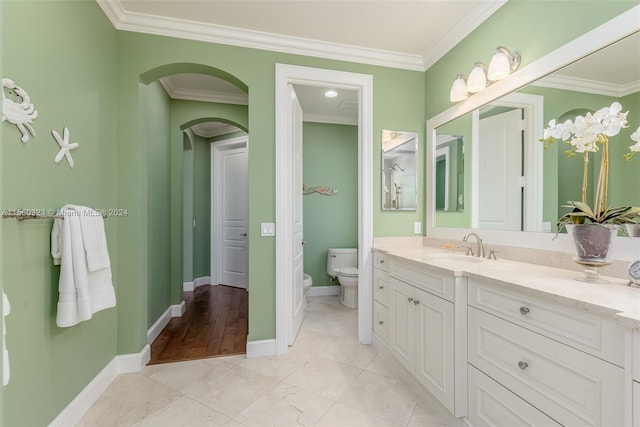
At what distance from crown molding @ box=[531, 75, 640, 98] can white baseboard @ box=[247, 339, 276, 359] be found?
2527mm

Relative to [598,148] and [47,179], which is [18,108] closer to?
[47,179]

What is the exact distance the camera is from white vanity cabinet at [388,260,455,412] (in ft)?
5.49

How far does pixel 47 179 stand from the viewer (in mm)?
1533

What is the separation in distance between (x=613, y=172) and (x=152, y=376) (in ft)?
9.75

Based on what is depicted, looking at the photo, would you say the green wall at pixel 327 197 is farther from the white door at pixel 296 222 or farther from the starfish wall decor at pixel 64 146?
the starfish wall decor at pixel 64 146

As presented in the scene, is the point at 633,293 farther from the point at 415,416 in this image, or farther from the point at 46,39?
the point at 46,39

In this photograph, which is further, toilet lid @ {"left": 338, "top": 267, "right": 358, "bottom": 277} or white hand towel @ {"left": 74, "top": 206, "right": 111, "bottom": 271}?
toilet lid @ {"left": 338, "top": 267, "right": 358, "bottom": 277}

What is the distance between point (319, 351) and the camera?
2541mm

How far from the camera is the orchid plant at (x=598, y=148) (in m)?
1.37

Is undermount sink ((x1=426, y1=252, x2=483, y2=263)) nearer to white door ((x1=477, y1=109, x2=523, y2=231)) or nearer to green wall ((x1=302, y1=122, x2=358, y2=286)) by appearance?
white door ((x1=477, y1=109, x2=523, y2=231))

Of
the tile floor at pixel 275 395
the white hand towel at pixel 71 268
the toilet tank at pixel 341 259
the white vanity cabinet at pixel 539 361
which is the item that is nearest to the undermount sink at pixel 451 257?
the white vanity cabinet at pixel 539 361

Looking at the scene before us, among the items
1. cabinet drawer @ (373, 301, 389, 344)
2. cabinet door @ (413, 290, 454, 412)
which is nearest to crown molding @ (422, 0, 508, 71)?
cabinet door @ (413, 290, 454, 412)

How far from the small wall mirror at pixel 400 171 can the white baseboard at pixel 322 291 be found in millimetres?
1935

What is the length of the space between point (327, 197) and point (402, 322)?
7.95 feet
